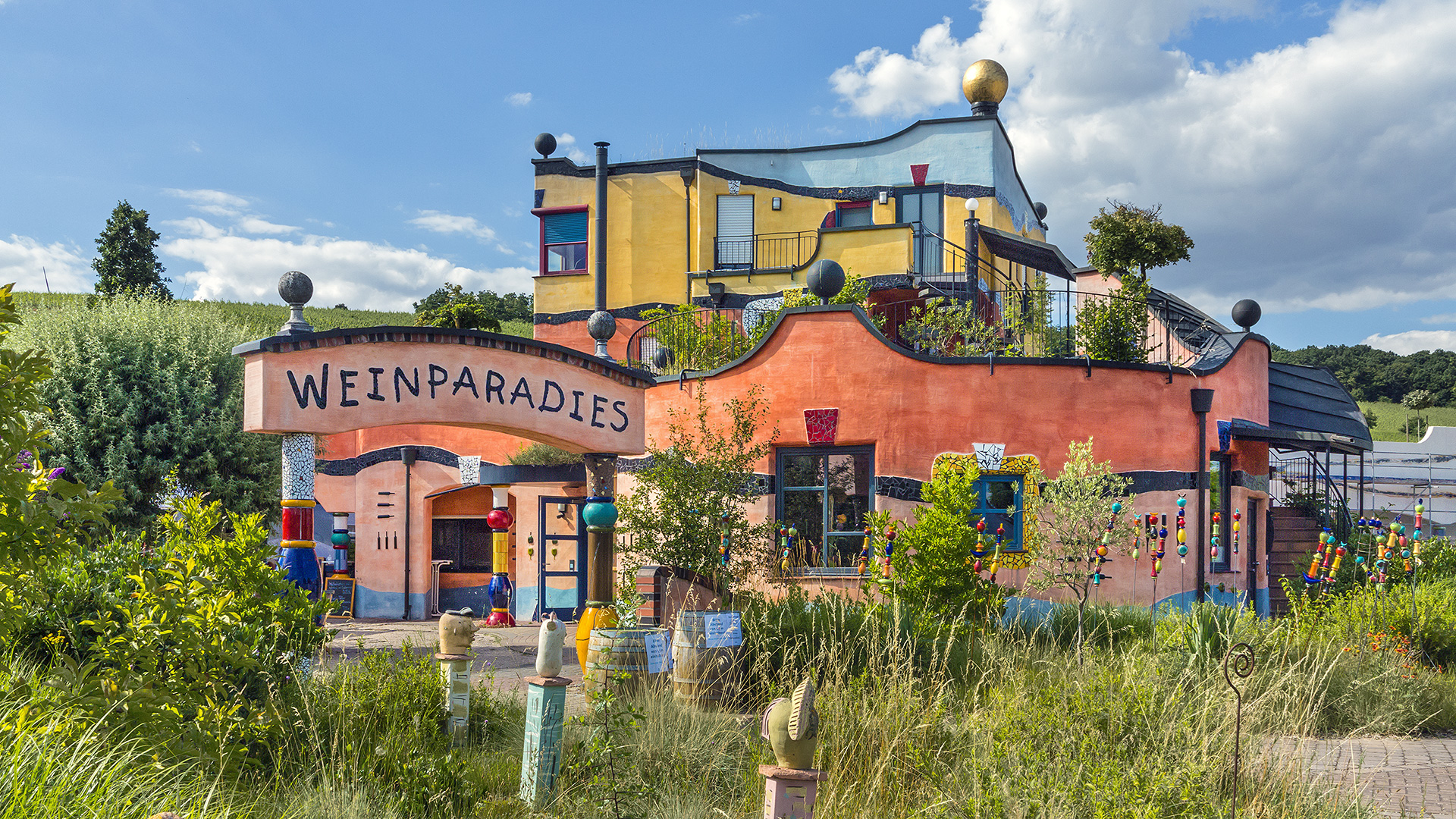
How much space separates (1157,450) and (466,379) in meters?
8.10

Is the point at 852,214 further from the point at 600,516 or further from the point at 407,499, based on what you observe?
the point at 600,516

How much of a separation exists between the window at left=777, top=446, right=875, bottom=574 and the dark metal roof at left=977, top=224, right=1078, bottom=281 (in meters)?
9.20

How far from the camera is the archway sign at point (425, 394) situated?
7758mm

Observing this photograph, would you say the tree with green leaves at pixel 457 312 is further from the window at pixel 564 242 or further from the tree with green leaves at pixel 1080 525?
the tree with green leaves at pixel 1080 525

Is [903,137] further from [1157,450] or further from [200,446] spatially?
[200,446]

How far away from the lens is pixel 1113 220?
15492mm

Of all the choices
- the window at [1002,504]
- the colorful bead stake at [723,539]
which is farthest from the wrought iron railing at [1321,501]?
the colorful bead stake at [723,539]

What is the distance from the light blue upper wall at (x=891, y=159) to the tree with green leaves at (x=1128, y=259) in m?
5.76

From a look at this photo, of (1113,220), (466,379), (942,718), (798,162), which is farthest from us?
(798,162)

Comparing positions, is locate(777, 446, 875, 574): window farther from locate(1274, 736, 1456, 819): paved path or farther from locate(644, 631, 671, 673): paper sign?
locate(1274, 736, 1456, 819): paved path

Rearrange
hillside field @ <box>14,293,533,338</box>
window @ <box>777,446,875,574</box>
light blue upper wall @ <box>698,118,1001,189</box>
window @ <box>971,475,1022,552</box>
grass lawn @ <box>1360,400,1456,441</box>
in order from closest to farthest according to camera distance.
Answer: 1. window @ <box>971,475,1022,552</box>
2. window @ <box>777,446,875,574</box>
3. light blue upper wall @ <box>698,118,1001,189</box>
4. hillside field @ <box>14,293,533,338</box>
5. grass lawn @ <box>1360,400,1456,441</box>

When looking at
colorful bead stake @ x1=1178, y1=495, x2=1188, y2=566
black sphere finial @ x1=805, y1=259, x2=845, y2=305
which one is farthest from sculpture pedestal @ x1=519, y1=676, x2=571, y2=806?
colorful bead stake @ x1=1178, y1=495, x2=1188, y2=566

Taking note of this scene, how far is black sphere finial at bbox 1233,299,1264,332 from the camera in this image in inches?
569

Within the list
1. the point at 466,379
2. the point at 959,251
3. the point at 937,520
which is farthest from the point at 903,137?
the point at 466,379
